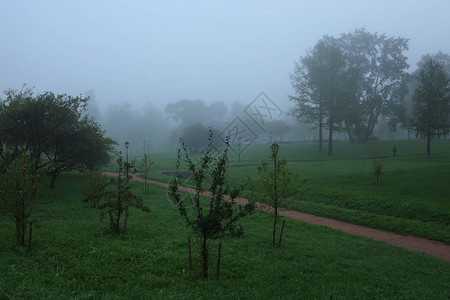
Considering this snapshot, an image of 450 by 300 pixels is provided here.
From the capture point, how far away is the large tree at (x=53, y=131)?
1978cm

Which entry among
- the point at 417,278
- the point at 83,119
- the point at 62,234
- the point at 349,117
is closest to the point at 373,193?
the point at 417,278

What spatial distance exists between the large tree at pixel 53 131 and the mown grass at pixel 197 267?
35.8 ft

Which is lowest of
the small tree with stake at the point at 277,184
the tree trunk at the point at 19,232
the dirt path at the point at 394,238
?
the dirt path at the point at 394,238

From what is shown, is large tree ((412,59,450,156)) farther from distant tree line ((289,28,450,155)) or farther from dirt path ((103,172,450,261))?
dirt path ((103,172,450,261))

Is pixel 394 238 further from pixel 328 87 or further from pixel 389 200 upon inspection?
pixel 328 87

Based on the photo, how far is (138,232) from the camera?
10234 mm

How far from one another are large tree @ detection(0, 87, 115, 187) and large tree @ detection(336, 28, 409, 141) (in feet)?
152

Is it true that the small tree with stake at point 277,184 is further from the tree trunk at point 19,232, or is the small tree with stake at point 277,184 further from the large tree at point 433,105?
the large tree at point 433,105

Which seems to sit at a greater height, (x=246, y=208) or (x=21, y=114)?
(x=21, y=114)

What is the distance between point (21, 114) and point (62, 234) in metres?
13.9

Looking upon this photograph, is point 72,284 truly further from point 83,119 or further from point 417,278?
point 83,119

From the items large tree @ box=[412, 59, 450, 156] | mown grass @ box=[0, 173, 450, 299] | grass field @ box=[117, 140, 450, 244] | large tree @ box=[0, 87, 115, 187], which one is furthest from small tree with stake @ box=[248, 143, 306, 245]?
large tree @ box=[412, 59, 450, 156]

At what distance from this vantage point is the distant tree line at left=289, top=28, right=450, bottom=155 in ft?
121

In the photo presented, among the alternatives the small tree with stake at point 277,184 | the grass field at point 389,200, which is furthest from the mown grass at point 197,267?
the grass field at point 389,200
